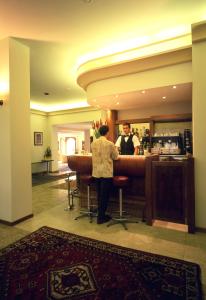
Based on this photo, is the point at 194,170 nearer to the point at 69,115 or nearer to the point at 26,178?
the point at 26,178

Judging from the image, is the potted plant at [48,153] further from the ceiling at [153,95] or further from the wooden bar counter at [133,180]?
the wooden bar counter at [133,180]

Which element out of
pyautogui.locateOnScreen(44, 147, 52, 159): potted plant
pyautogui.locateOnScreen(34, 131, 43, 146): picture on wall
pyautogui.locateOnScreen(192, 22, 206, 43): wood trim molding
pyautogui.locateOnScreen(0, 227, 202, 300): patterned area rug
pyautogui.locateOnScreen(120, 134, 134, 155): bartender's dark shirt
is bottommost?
pyautogui.locateOnScreen(0, 227, 202, 300): patterned area rug

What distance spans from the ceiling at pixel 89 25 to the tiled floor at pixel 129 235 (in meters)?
2.84

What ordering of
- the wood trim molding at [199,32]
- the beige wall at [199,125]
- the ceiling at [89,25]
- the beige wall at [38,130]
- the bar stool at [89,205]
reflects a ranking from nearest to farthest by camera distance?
1. the ceiling at [89,25]
2. the wood trim molding at [199,32]
3. the beige wall at [199,125]
4. the bar stool at [89,205]
5. the beige wall at [38,130]

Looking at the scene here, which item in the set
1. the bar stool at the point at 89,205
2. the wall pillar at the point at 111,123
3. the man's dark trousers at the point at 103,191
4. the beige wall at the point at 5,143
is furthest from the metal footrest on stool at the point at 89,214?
the wall pillar at the point at 111,123

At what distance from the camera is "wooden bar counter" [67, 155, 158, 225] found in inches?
130

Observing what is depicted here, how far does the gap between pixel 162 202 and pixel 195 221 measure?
1.87ft

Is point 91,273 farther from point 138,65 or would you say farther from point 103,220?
point 138,65

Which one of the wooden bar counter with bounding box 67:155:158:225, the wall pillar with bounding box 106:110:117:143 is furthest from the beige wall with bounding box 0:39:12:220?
the wall pillar with bounding box 106:110:117:143

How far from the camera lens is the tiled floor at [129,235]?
8.08ft

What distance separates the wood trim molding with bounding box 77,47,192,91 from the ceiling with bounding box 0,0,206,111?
352 millimetres

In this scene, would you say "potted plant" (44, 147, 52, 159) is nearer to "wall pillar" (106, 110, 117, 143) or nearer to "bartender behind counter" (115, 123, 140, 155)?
"wall pillar" (106, 110, 117, 143)

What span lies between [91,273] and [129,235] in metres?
1.04

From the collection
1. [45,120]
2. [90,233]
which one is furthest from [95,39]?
[45,120]
